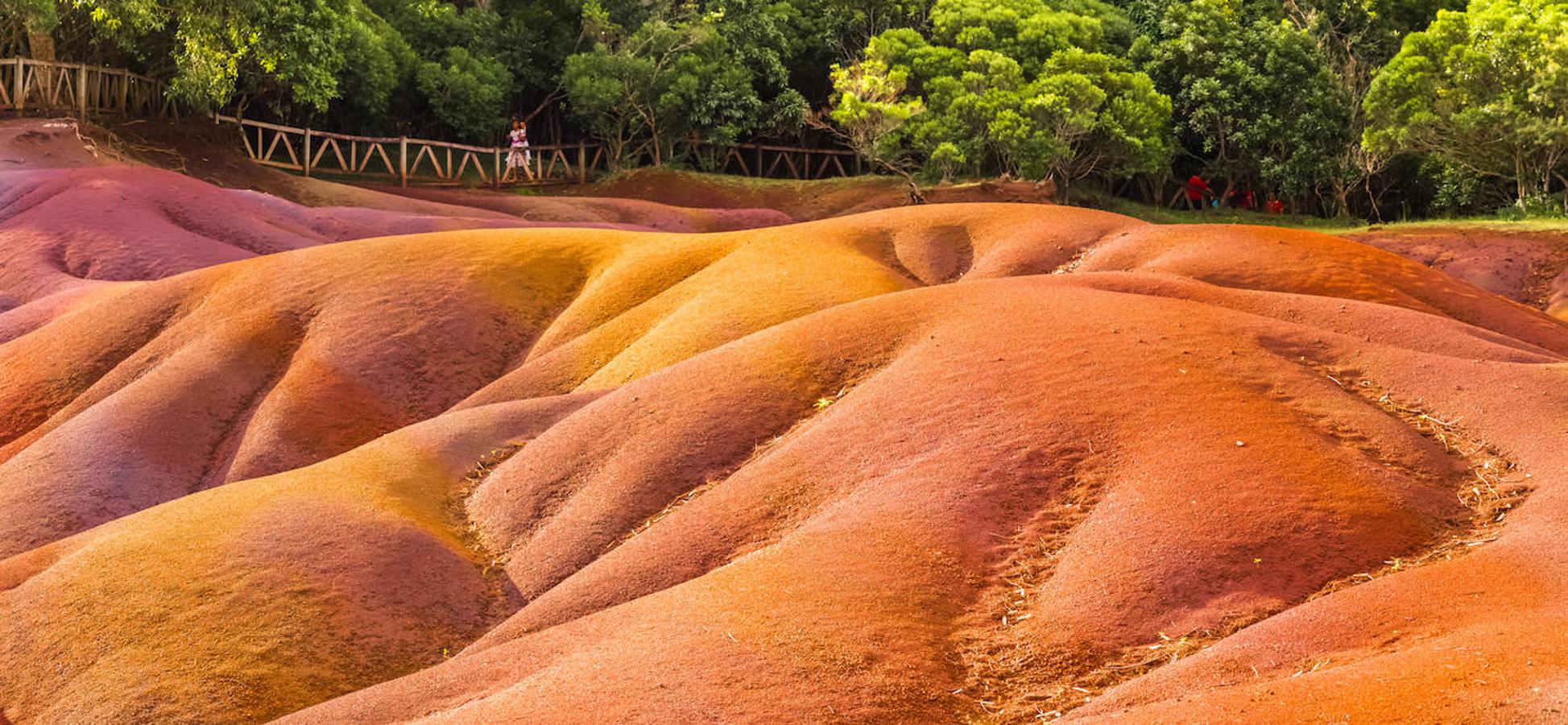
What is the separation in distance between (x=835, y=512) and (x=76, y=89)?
3237cm

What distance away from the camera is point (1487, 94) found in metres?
39.4

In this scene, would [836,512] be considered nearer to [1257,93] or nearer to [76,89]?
[76,89]

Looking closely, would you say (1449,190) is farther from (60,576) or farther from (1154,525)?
(60,576)

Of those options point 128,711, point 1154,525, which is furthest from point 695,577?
point 128,711

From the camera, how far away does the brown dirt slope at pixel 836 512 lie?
1007cm

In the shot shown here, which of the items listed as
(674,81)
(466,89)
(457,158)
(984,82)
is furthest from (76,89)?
(984,82)

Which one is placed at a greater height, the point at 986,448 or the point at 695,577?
the point at 986,448

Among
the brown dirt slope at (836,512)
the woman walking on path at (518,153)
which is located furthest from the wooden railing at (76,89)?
the brown dirt slope at (836,512)

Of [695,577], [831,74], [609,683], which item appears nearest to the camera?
[609,683]

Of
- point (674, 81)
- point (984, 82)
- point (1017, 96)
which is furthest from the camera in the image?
point (674, 81)

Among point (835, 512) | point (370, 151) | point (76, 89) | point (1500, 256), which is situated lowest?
point (835, 512)

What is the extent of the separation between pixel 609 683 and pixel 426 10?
135 ft

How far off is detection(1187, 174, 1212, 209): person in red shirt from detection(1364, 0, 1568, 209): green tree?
7.36m

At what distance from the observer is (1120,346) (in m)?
14.5
